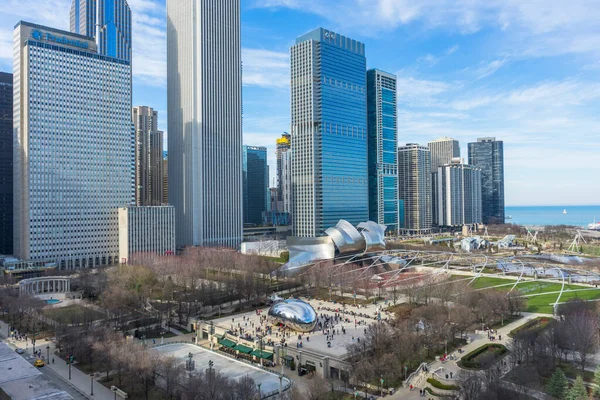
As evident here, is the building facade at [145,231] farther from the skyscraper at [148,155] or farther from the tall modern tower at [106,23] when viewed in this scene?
the skyscraper at [148,155]

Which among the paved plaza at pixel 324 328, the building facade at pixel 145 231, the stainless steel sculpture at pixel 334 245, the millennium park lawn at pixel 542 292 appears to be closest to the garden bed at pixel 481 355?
the paved plaza at pixel 324 328

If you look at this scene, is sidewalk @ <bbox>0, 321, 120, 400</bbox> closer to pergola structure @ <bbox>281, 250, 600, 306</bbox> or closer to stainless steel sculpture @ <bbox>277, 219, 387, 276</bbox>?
pergola structure @ <bbox>281, 250, 600, 306</bbox>

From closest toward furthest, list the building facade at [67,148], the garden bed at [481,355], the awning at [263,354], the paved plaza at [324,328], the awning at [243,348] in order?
the garden bed at [481,355] → the awning at [263,354] → the awning at [243,348] → the paved plaza at [324,328] → the building facade at [67,148]

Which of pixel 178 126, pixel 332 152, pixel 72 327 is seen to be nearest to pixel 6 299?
pixel 72 327

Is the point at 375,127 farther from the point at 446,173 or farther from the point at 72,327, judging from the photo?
the point at 72,327

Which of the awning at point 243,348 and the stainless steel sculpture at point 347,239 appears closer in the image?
the awning at point 243,348

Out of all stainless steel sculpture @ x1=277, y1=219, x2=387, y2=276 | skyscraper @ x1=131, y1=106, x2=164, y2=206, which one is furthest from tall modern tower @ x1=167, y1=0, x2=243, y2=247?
skyscraper @ x1=131, y1=106, x2=164, y2=206

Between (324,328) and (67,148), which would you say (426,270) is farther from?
(67,148)
